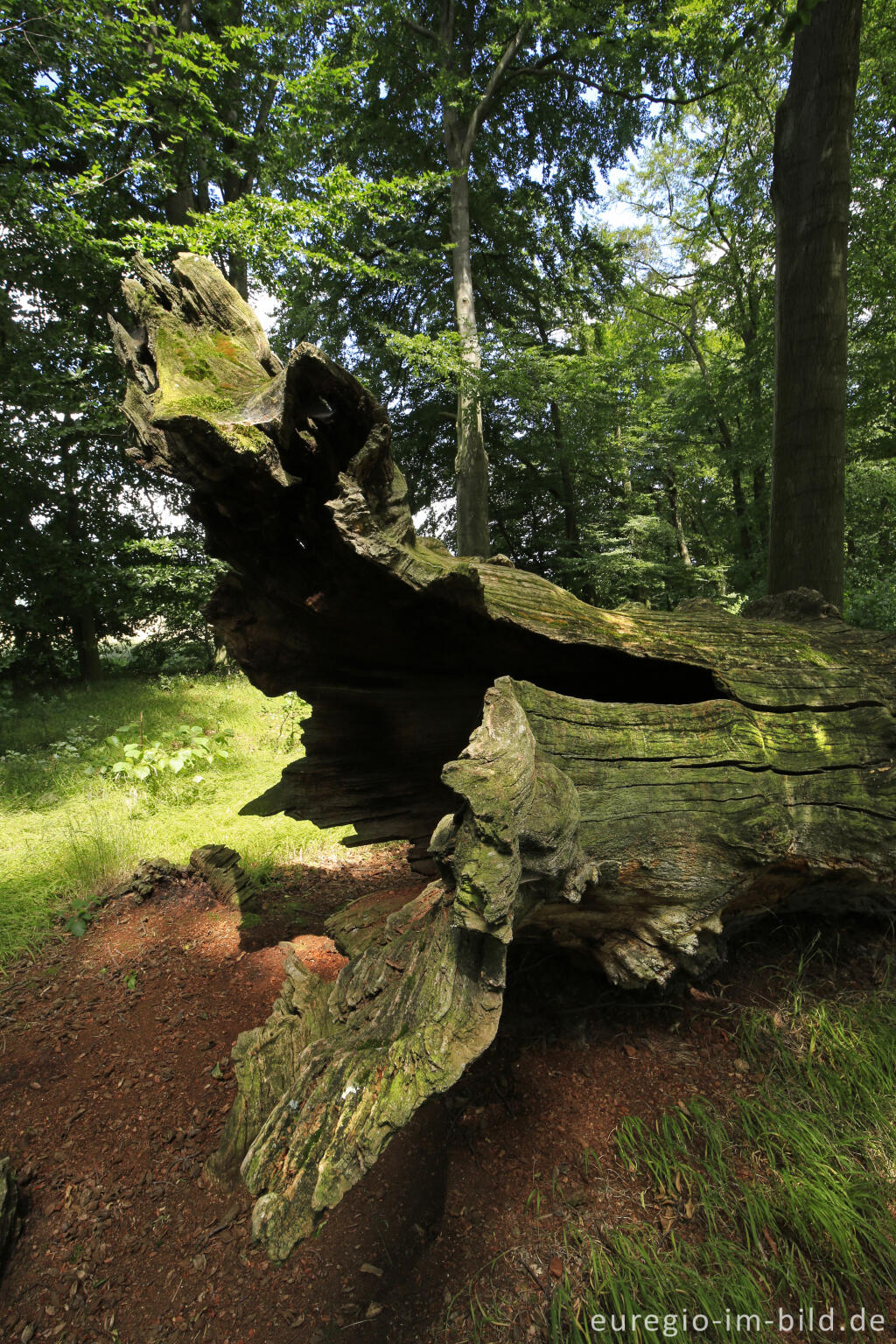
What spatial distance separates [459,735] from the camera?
2.86 meters

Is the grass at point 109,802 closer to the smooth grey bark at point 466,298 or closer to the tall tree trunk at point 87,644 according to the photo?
the tall tree trunk at point 87,644

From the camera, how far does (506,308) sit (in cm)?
1377

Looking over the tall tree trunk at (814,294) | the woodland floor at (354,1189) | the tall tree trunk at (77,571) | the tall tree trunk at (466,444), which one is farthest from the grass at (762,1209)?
the tall tree trunk at (77,571)

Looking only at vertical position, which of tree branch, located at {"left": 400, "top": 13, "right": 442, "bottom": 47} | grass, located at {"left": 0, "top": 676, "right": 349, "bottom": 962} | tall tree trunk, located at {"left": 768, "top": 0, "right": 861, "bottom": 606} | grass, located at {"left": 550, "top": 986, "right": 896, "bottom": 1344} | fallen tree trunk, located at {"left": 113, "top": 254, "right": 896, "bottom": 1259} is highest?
tree branch, located at {"left": 400, "top": 13, "right": 442, "bottom": 47}

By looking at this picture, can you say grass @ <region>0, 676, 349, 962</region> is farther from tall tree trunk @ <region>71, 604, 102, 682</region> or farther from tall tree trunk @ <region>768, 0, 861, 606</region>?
tall tree trunk @ <region>768, 0, 861, 606</region>

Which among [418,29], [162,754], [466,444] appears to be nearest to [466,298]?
[466,444]

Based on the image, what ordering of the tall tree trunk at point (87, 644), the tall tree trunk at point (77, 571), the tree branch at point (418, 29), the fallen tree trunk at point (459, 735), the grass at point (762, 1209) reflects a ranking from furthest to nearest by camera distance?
the tall tree trunk at point (87, 644)
the tall tree trunk at point (77, 571)
the tree branch at point (418, 29)
the grass at point (762, 1209)
the fallen tree trunk at point (459, 735)

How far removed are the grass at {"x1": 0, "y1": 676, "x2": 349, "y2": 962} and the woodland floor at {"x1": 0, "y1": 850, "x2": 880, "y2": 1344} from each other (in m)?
1.23

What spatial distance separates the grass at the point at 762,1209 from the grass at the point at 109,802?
3.18 meters

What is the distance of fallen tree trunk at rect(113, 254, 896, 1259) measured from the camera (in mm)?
1411

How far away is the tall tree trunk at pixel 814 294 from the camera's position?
3422mm

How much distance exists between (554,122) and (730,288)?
504 cm

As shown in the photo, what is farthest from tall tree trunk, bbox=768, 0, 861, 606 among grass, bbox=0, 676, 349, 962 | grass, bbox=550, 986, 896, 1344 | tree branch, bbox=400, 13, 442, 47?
tree branch, bbox=400, 13, 442, 47

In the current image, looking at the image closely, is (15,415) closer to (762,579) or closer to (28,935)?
(28,935)
